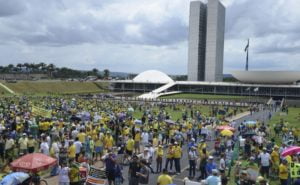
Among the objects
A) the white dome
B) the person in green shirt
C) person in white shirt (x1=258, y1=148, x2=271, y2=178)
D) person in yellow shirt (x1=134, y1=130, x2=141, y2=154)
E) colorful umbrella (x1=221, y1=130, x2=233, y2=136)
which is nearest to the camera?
the person in green shirt

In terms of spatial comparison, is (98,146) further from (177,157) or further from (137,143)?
(177,157)

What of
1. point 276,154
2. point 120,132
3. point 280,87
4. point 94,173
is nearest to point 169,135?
point 120,132

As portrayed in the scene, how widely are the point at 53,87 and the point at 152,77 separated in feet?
107

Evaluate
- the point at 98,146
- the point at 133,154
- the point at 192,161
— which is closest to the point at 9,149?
the point at 98,146

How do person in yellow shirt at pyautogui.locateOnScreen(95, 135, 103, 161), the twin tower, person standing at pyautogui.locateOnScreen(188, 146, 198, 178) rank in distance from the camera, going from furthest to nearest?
1. the twin tower
2. person in yellow shirt at pyautogui.locateOnScreen(95, 135, 103, 161)
3. person standing at pyautogui.locateOnScreen(188, 146, 198, 178)

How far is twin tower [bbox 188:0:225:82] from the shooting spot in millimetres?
127375

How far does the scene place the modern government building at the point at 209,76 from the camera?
9144 cm

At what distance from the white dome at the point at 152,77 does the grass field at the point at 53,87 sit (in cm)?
1049

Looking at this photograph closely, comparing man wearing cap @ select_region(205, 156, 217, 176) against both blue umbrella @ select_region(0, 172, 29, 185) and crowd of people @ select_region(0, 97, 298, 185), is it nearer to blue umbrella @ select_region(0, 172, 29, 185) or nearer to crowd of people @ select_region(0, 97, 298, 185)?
crowd of people @ select_region(0, 97, 298, 185)

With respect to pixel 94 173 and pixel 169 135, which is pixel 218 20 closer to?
pixel 169 135

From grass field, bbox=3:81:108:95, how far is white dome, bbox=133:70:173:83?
10489 millimetres

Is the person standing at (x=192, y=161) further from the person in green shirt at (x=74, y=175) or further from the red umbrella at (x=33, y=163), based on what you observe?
the red umbrella at (x=33, y=163)

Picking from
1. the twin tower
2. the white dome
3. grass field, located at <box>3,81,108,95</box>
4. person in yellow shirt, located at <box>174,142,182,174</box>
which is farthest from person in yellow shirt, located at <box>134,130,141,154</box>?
the twin tower

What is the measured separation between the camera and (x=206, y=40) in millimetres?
129625
